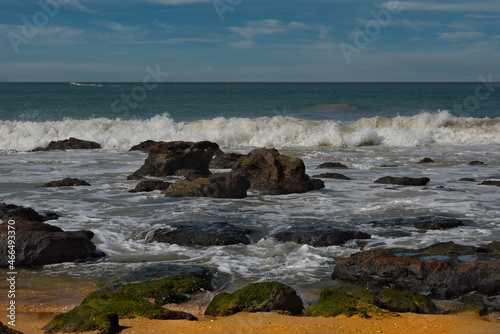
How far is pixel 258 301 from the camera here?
525 centimetres

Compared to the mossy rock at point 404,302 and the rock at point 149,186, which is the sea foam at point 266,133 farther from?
the mossy rock at point 404,302

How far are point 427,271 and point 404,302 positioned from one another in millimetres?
811

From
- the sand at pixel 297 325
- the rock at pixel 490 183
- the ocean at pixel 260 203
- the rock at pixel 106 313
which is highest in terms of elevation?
the rock at pixel 106 313

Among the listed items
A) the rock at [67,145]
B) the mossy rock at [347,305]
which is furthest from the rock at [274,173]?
the rock at [67,145]

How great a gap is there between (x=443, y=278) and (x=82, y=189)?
8.49 metres

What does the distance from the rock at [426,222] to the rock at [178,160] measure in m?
6.62

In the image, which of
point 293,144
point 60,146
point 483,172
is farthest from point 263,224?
point 293,144

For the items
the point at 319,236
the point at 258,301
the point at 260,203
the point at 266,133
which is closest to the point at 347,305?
the point at 258,301

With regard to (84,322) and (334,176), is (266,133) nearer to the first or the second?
(334,176)

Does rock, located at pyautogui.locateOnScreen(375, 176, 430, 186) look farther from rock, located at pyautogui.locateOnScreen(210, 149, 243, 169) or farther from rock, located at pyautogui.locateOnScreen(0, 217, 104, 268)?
rock, located at pyautogui.locateOnScreen(0, 217, 104, 268)

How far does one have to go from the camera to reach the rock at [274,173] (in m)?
11.9

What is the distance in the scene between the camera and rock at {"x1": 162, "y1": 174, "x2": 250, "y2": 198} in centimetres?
1130

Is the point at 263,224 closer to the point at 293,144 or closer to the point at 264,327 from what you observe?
the point at 264,327

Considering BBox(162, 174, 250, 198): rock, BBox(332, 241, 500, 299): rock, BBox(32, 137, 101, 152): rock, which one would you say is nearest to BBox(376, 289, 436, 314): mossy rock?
BBox(332, 241, 500, 299): rock
